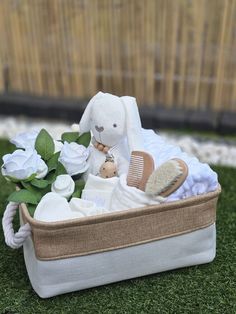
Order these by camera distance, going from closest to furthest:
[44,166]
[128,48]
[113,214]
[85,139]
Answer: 1. [113,214]
2. [44,166]
3. [85,139]
4. [128,48]

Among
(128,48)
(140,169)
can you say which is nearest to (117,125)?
(140,169)

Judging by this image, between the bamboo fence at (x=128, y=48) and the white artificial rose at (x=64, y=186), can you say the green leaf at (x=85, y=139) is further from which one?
the bamboo fence at (x=128, y=48)

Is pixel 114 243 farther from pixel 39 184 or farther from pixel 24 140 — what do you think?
pixel 24 140

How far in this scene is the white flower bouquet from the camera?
1325mm

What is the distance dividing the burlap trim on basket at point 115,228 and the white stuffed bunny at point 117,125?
16cm

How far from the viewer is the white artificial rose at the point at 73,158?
4.64 ft

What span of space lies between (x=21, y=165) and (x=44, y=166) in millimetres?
74

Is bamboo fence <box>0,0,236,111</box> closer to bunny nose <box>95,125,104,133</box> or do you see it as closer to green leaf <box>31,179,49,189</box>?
bunny nose <box>95,125,104,133</box>

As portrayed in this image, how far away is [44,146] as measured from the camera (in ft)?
4.69

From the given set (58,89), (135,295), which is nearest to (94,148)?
(135,295)

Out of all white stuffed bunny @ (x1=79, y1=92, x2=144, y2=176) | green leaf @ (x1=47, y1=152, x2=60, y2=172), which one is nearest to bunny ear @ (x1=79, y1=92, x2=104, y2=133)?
white stuffed bunny @ (x1=79, y1=92, x2=144, y2=176)

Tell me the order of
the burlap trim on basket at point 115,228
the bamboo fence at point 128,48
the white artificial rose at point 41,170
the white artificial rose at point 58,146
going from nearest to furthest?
the burlap trim on basket at point 115,228 → the white artificial rose at point 41,170 → the white artificial rose at point 58,146 → the bamboo fence at point 128,48

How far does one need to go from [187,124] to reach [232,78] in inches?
11.0

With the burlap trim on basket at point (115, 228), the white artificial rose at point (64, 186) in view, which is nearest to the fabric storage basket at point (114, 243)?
the burlap trim on basket at point (115, 228)
